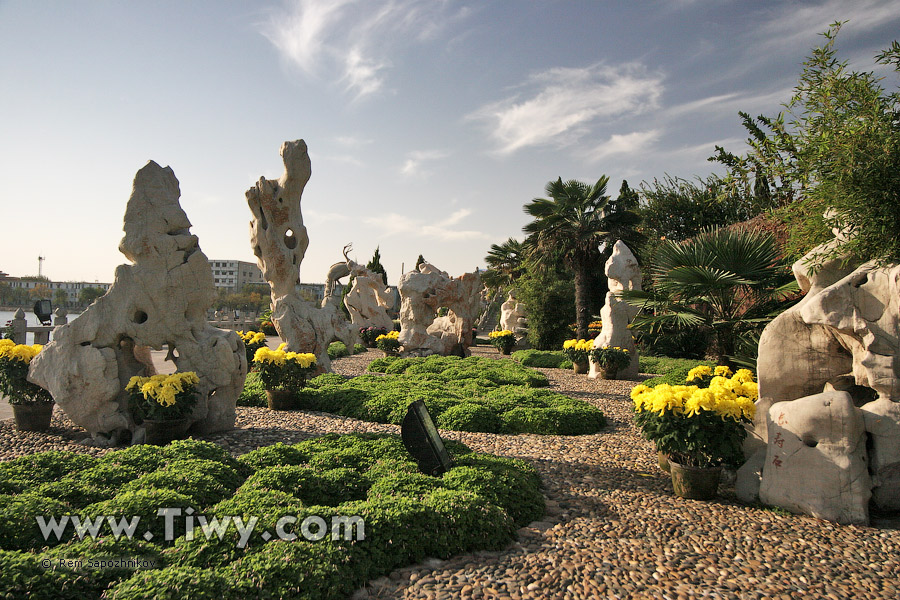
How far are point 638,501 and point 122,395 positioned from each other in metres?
6.06

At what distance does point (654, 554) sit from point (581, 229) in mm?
17269

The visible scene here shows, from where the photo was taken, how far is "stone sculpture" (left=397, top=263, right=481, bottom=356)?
61.0 feet

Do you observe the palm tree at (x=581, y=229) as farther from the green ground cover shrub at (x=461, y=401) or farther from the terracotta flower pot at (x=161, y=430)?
the terracotta flower pot at (x=161, y=430)

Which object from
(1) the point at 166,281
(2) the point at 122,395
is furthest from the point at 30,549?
(1) the point at 166,281

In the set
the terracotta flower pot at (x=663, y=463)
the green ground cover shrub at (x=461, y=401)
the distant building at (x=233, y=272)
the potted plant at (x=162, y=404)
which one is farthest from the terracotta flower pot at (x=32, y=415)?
the distant building at (x=233, y=272)

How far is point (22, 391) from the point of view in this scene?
6734mm

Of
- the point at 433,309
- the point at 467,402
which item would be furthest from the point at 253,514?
the point at 433,309

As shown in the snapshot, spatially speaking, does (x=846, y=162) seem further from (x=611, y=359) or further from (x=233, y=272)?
(x=233, y=272)

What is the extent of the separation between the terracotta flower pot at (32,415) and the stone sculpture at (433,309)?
12.2 metres

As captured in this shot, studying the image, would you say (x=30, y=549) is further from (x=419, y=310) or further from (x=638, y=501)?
(x=419, y=310)

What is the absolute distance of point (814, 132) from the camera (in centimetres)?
530

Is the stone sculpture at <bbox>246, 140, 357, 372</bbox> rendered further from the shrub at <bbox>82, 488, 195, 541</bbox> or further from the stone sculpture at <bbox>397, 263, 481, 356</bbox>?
the shrub at <bbox>82, 488, 195, 541</bbox>

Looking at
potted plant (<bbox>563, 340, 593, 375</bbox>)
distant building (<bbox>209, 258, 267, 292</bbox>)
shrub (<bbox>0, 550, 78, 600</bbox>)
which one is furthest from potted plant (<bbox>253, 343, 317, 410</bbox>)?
distant building (<bbox>209, 258, 267, 292</bbox>)

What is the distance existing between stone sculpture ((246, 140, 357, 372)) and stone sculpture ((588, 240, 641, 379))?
699 cm
